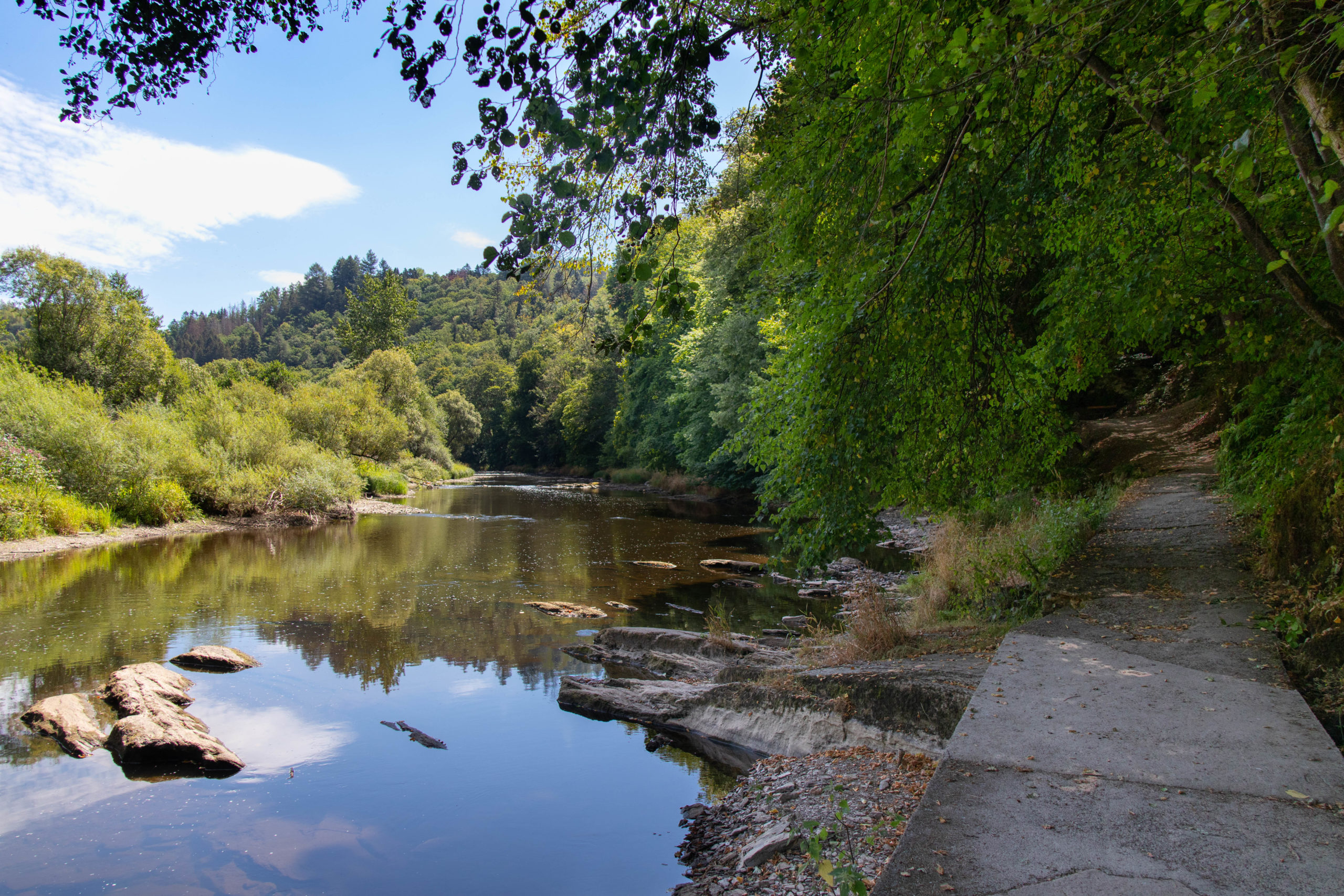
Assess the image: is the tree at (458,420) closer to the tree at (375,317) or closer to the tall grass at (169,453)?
the tree at (375,317)

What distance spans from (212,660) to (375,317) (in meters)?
61.6

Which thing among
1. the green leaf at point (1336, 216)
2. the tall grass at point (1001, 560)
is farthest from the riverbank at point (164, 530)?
the green leaf at point (1336, 216)

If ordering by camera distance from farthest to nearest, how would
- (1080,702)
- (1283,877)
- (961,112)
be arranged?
(961,112) < (1080,702) < (1283,877)

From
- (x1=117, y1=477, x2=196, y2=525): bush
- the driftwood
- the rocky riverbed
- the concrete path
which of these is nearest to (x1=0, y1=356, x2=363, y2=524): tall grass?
(x1=117, y1=477, x2=196, y2=525): bush

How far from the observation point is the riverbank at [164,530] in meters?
15.7

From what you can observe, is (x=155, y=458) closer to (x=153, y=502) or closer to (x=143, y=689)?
(x=153, y=502)

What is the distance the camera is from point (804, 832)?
4.29 metres

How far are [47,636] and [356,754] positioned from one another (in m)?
6.22

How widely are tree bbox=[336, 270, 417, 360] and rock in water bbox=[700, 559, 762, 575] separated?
5641 centimetres

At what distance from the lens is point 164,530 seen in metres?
19.6

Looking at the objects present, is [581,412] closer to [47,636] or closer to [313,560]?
[313,560]

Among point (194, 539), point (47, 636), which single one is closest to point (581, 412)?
point (194, 539)

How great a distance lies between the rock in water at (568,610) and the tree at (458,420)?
55.8 meters

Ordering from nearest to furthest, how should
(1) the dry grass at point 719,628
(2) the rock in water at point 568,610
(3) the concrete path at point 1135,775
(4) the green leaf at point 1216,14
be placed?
1. (4) the green leaf at point 1216,14
2. (3) the concrete path at point 1135,775
3. (1) the dry grass at point 719,628
4. (2) the rock in water at point 568,610
